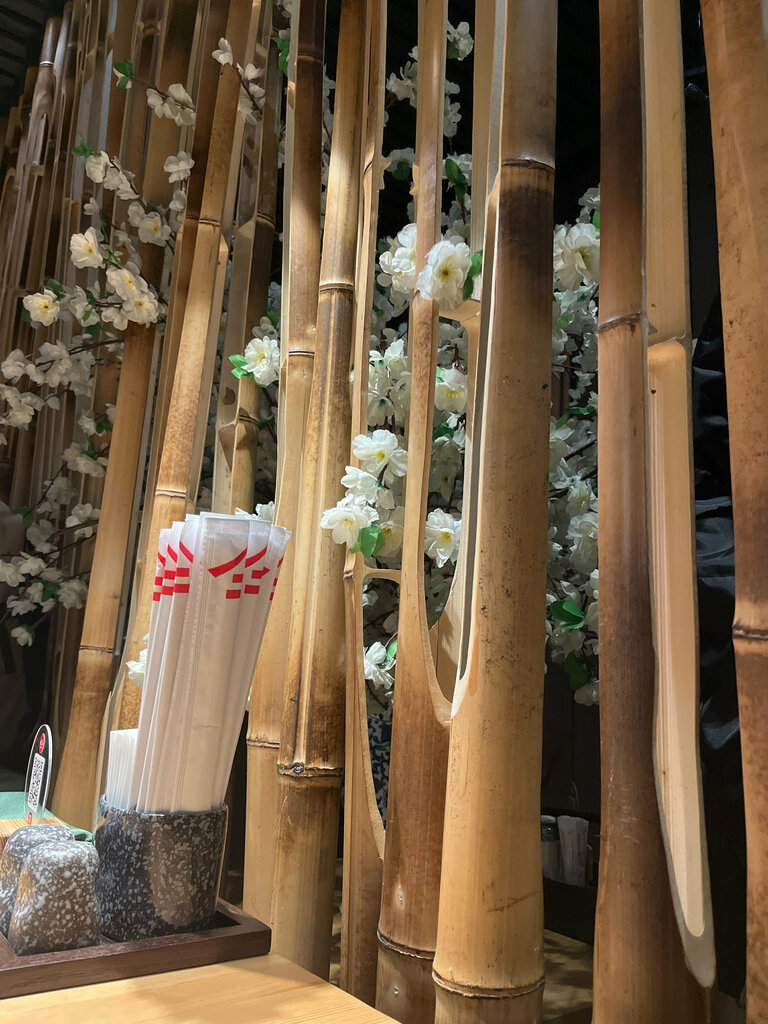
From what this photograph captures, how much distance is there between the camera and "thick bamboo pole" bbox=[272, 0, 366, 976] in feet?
3.71

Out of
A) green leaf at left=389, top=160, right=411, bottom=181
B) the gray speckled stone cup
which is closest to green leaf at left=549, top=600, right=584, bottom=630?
the gray speckled stone cup

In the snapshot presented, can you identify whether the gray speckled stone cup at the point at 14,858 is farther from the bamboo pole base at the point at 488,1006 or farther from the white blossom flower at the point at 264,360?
the white blossom flower at the point at 264,360

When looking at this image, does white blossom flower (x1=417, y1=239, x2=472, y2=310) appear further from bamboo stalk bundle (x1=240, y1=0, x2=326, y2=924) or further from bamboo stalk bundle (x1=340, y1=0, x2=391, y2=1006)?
bamboo stalk bundle (x1=240, y1=0, x2=326, y2=924)

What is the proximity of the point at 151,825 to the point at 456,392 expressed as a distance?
0.64 meters

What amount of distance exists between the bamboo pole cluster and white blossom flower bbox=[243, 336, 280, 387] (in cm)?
5

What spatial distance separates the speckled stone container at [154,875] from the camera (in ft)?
2.56

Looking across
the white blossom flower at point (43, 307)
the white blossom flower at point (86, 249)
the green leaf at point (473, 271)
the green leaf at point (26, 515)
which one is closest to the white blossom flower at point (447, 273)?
the green leaf at point (473, 271)

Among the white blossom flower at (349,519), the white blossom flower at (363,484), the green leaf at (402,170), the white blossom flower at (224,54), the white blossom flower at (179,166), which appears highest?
the white blossom flower at (224,54)

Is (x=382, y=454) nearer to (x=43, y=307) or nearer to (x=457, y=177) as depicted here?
(x=457, y=177)

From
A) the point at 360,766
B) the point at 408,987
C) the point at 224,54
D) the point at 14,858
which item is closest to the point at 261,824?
the point at 360,766

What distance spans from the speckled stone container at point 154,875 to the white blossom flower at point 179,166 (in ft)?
4.58

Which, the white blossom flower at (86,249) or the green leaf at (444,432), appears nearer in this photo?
the green leaf at (444,432)

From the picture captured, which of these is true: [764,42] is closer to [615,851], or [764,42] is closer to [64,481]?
[615,851]

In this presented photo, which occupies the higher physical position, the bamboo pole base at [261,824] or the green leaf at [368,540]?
the green leaf at [368,540]
